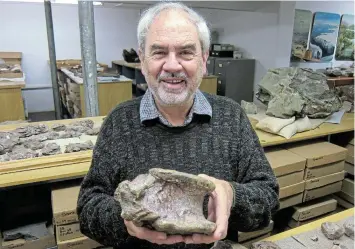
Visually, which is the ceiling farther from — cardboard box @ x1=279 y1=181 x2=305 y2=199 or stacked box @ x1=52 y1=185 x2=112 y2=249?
stacked box @ x1=52 y1=185 x2=112 y2=249

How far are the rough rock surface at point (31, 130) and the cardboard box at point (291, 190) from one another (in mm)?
1794

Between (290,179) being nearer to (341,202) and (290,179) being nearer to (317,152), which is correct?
(317,152)

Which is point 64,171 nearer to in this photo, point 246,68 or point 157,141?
point 157,141

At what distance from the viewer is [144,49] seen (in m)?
A: 1.03

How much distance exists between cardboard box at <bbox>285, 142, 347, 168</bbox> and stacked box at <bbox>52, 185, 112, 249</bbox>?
1.65 m

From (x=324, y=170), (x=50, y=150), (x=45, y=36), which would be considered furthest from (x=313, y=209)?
(x=45, y=36)

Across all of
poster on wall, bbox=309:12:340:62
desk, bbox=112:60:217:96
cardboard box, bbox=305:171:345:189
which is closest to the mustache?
cardboard box, bbox=305:171:345:189

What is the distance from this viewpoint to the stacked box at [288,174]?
2.20m

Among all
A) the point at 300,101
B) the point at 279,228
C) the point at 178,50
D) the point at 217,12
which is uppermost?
the point at 217,12

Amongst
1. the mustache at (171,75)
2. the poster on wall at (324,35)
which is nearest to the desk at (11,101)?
the mustache at (171,75)

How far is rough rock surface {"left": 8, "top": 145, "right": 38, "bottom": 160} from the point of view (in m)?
1.76

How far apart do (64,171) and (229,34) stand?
5.26 m

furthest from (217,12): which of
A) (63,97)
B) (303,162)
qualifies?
(303,162)

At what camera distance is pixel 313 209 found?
8.09 ft
